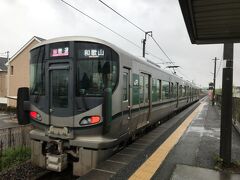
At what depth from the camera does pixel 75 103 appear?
17.2 ft

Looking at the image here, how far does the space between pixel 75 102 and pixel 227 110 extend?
332 centimetres

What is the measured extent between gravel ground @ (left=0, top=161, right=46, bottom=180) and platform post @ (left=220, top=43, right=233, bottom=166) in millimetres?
4214

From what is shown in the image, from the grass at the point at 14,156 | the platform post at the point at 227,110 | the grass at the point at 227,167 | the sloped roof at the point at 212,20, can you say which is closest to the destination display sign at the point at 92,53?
the sloped roof at the point at 212,20

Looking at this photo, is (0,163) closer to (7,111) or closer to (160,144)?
(160,144)

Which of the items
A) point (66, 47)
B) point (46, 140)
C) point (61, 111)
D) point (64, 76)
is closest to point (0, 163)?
point (46, 140)

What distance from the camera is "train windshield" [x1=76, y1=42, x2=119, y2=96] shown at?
17.3 ft

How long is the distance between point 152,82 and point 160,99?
5.95ft

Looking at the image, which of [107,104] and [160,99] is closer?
[107,104]

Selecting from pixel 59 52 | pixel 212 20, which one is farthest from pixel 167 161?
pixel 59 52

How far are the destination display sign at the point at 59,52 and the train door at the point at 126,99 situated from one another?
56.8 inches

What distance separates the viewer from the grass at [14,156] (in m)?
6.97

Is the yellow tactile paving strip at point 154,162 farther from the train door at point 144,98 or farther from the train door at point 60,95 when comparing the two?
the train door at point 60,95

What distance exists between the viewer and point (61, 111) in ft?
17.6

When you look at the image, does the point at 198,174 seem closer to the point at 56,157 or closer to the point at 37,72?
the point at 56,157
